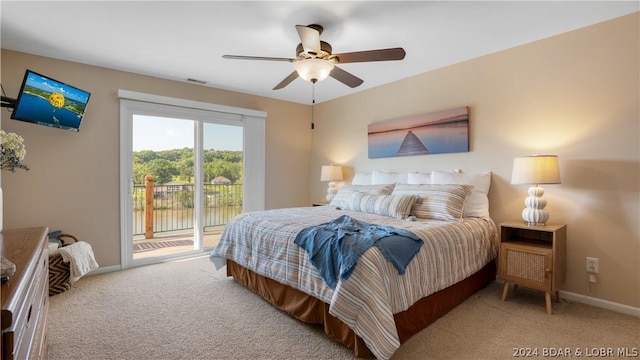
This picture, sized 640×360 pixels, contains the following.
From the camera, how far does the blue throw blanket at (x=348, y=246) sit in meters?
1.93

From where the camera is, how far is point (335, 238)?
2105 millimetres

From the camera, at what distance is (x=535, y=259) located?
2.53 meters

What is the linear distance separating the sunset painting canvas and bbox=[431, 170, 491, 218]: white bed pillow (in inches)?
13.1

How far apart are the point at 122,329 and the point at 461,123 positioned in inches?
145

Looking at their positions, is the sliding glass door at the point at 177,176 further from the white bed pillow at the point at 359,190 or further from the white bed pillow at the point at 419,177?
the white bed pillow at the point at 419,177

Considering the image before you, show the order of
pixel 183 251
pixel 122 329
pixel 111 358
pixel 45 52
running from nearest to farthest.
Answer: pixel 111 358 < pixel 122 329 < pixel 45 52 < pixel 183 251

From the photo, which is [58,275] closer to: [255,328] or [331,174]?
[255,328]

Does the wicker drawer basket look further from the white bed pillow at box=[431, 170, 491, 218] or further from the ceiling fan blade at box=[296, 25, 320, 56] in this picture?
the white bed pillow at box=[431, 170, 491, 218]

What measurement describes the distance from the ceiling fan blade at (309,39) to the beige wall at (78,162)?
8.34 ft

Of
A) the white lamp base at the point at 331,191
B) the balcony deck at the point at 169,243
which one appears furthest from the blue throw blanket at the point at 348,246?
the balcony deck at the point at 169,243

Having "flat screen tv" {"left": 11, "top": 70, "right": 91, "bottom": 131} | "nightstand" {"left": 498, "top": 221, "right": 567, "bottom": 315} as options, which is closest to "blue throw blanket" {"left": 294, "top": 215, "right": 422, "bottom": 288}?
"nightstand" {"left": 498, "top": 221, "right": 567, "bottom": 315}

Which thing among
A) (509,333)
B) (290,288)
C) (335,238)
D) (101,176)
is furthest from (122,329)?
(509,333)

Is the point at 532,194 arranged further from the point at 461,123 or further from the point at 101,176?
the point at 101,176

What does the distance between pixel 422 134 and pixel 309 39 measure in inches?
83.1
